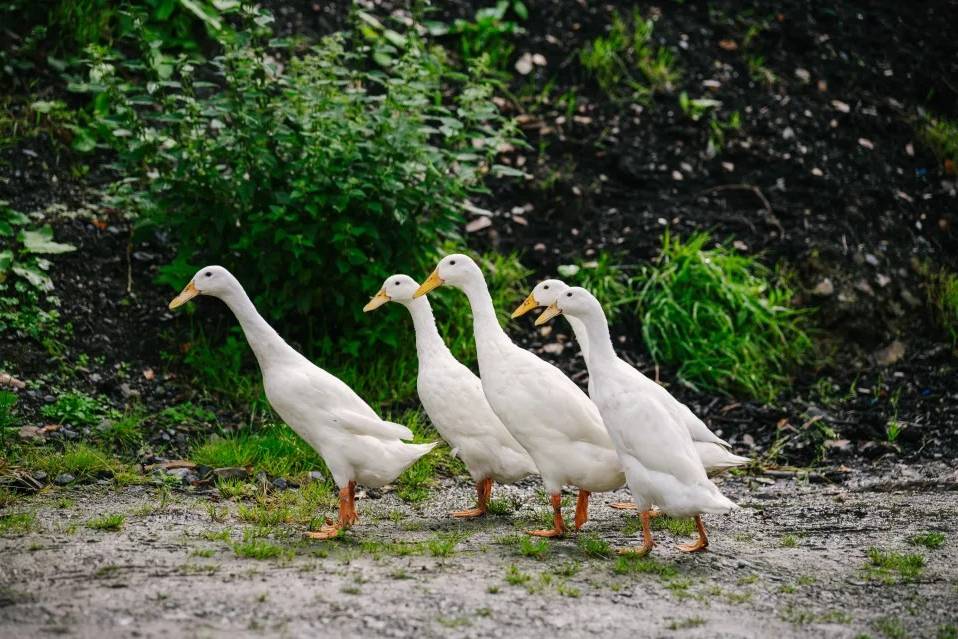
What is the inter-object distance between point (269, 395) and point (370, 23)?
14.5ft

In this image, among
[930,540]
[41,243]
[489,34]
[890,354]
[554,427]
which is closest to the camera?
[930,540]

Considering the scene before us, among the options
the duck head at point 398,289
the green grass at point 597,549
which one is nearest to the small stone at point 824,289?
the duck head at point 398,289

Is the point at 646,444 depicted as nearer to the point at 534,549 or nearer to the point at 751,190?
the point at 534,549

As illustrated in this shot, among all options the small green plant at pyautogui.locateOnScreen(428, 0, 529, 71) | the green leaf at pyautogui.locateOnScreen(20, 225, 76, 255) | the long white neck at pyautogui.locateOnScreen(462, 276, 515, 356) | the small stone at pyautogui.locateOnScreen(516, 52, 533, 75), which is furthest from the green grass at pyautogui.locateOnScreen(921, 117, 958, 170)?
the green leaf at pyautogui.locateOnScreen(20, 225, 76, 255)

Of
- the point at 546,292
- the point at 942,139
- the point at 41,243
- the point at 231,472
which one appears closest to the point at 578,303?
the point at 546,292

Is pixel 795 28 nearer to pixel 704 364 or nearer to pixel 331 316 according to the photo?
pixel 704 364

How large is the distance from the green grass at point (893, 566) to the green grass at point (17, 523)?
3593 millimetres

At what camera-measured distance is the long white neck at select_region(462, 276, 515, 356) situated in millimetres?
5680

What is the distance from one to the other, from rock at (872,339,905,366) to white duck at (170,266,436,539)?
387 cm

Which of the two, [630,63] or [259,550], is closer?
[259,550]

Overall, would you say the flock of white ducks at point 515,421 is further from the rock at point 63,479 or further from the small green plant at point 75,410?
the small green plant at point 75,410

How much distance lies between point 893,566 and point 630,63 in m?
5.95

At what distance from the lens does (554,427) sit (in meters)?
5.41

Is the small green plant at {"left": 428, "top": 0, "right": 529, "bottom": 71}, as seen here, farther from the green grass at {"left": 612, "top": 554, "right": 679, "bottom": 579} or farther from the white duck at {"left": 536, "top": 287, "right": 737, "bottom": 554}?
the green grass at {"left": 612, "top": 554, "right": 679, "bottom": 579}
